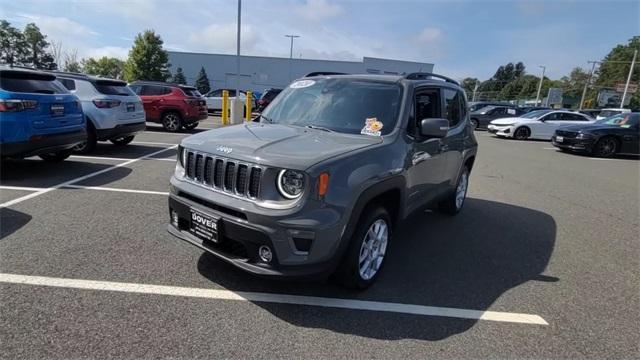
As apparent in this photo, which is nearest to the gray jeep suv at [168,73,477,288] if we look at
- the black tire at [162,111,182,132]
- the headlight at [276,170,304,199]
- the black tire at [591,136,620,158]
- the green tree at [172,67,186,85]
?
the headlight at [276,170,304,199]

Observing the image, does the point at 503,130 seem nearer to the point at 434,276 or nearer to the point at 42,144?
the point at 434,276

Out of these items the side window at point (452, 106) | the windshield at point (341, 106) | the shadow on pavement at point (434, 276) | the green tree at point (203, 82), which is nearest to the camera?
the shadow on pavement at point (434, 276)

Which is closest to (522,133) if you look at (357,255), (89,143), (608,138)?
(608,138)

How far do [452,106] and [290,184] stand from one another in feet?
10.4

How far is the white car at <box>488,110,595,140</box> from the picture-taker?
1875 cm

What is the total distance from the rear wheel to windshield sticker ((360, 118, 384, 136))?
1368 centimetres

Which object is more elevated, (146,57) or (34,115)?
(146,57)

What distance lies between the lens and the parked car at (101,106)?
8242 millimetres

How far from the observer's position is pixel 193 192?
120 inches

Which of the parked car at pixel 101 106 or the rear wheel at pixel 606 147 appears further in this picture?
the rear wheel at pixel 606 147

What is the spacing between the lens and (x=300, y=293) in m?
3.17

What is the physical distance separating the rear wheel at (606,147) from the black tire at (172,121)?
14.9m

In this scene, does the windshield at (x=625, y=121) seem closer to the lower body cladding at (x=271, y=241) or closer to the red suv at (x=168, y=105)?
the red suv at (x=168, y=105)

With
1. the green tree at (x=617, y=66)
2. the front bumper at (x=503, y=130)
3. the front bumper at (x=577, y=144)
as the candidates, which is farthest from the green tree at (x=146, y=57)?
the green tree at (x=617, y=66)
